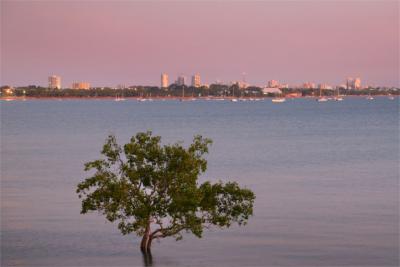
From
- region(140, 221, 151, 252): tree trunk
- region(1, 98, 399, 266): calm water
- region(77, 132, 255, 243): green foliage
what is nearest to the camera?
region(77, 132, 255, 243): green foliage

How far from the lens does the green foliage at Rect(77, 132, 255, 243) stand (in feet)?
81.1

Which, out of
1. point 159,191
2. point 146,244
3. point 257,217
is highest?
point 159,191

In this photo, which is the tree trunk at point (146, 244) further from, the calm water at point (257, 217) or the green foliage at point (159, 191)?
the green foliage at point (159, 191)

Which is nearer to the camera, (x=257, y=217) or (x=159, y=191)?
(x=159, y=191)

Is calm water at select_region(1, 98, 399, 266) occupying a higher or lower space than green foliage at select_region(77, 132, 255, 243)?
lower

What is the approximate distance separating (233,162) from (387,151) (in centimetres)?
1614

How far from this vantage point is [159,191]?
25359 mm

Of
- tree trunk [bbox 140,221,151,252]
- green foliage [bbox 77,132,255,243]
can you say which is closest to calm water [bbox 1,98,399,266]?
tree trunk [bbox 140,221,151,252]

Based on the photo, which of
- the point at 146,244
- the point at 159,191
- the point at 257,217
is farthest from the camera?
the point at 257,217

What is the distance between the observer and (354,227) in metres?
32.5

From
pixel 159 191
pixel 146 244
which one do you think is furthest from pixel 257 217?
pixel 159 191

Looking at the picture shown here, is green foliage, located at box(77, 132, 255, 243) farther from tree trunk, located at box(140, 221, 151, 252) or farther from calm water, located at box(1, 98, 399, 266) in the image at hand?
calm water, located at box(1, 98, 399, 266)

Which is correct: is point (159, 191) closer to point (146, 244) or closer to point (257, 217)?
point (146, 244)

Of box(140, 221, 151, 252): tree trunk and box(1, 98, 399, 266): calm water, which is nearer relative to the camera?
box(140, 221, 151, 252): tree trunk
